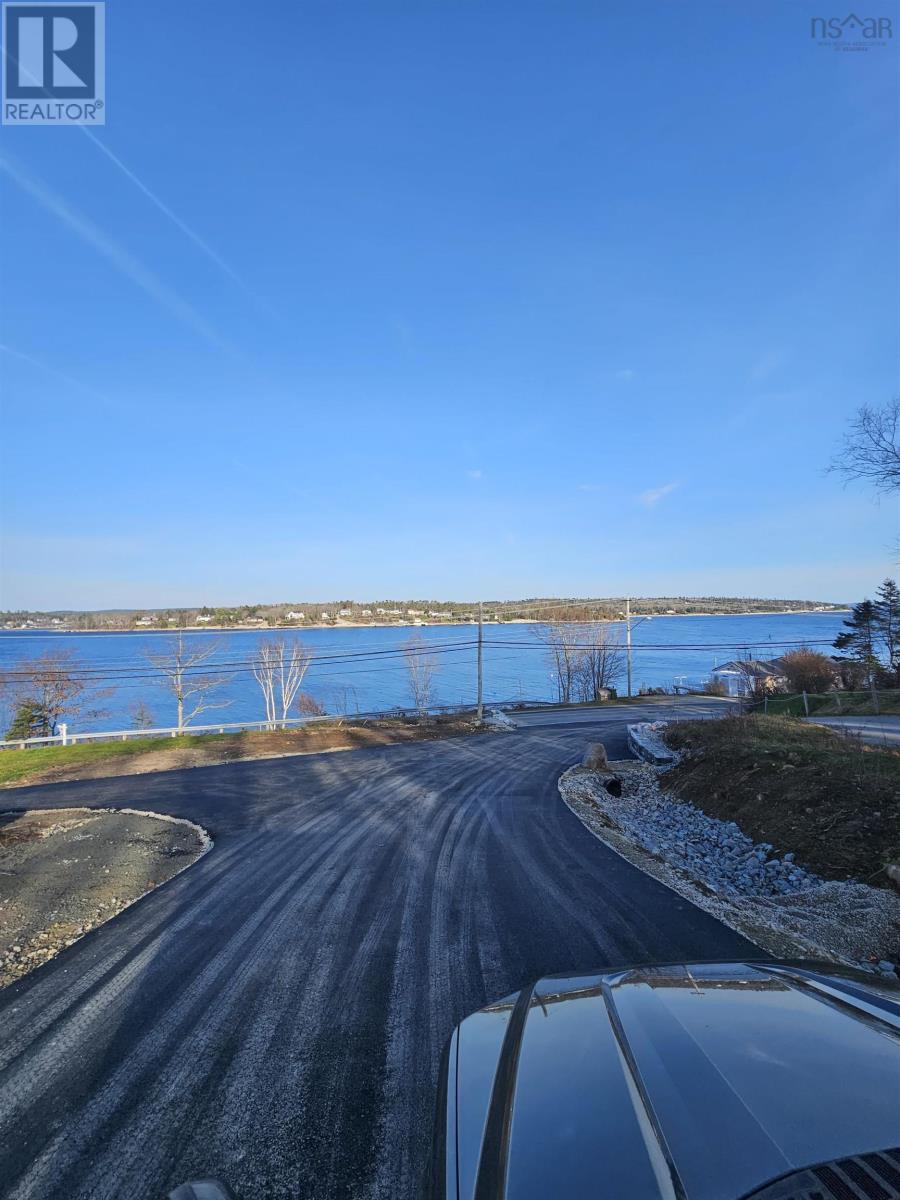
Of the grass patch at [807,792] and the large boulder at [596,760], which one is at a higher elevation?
the grass patch at [807,792]

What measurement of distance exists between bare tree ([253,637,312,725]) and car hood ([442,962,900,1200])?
131ft

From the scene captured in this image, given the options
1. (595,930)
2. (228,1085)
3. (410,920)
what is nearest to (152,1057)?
(228,1085)

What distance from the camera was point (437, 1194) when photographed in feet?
4.78

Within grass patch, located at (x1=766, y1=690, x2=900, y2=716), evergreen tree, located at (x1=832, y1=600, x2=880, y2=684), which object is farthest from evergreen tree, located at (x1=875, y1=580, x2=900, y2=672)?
grass patch, located at (x1=766, y1=690, x2=900, y2=716)

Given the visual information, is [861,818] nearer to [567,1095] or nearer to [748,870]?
[748,870]

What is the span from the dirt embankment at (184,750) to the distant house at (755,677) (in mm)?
22038

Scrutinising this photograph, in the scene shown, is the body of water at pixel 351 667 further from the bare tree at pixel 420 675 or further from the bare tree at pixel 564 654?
the bare tree at pixel 564 654

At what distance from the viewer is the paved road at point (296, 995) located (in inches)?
99.0

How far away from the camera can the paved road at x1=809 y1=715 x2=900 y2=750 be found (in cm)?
1196

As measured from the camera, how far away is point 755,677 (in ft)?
123

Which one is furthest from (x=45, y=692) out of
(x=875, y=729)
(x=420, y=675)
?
(x=875, y=729)

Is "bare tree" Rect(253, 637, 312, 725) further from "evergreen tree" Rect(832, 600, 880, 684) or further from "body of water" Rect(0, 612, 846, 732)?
"evergreen tree" Rect(832, 600, 880, 684)

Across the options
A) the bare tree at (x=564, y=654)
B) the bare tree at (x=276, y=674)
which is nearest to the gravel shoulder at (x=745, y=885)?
the bare tree at (x=276, y=674)

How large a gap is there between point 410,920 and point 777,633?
426 ft
